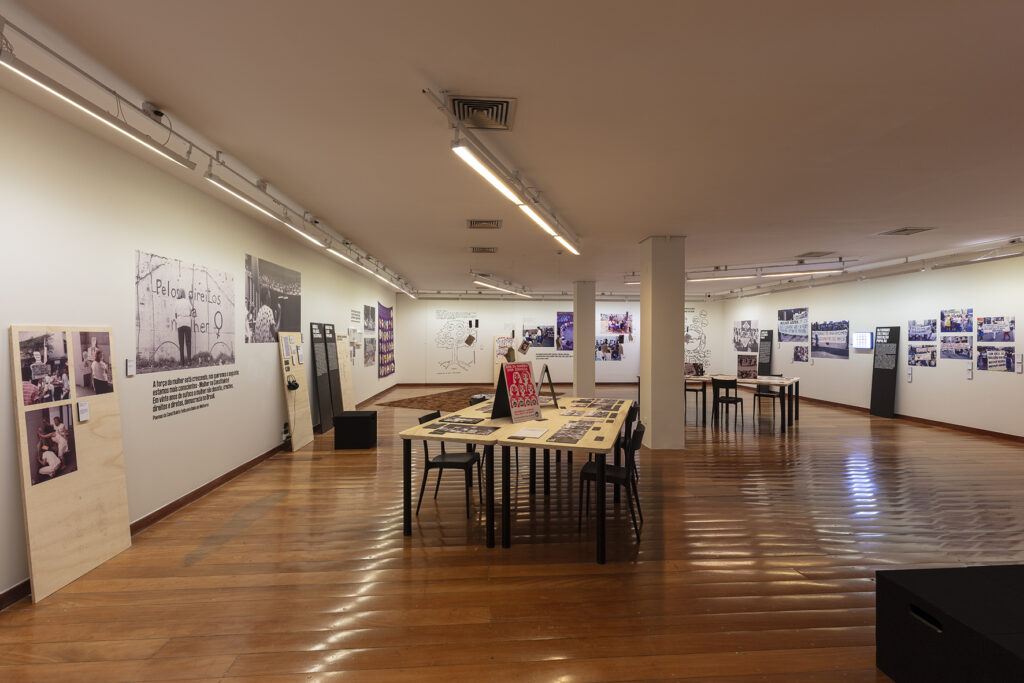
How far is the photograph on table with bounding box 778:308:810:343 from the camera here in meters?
13.0

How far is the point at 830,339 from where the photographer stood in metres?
12.0

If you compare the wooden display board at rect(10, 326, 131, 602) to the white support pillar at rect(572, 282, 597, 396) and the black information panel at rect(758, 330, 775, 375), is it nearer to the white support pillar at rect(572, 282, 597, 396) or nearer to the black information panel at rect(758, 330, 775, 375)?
the white support pillar at rect(572, 282, 597, 396)

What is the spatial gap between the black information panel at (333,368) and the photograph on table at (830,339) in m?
11.4

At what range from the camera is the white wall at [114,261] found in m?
3.11

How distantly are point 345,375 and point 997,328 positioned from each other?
457 inches

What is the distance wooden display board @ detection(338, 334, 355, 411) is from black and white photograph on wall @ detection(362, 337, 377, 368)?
5.31 ft

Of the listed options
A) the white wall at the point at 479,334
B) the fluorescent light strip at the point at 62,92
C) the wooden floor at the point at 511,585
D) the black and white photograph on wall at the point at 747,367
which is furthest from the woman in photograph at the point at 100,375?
the white wall at the point at 479,334

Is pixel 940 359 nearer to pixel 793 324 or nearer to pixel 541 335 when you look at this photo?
pixel 793 324

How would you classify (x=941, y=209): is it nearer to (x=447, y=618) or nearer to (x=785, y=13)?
(x=785, y=13)

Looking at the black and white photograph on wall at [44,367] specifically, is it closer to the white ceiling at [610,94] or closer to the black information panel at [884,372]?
the white ceiling at [610,94]

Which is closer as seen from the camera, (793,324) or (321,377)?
(321,377)

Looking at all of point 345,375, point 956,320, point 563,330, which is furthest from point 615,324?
point 345,375

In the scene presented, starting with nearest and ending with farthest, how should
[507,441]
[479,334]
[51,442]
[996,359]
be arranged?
[51,442], [507,441], [996,359], [479,334]

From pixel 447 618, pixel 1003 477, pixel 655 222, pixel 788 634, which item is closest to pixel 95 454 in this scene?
pixel 447 618
